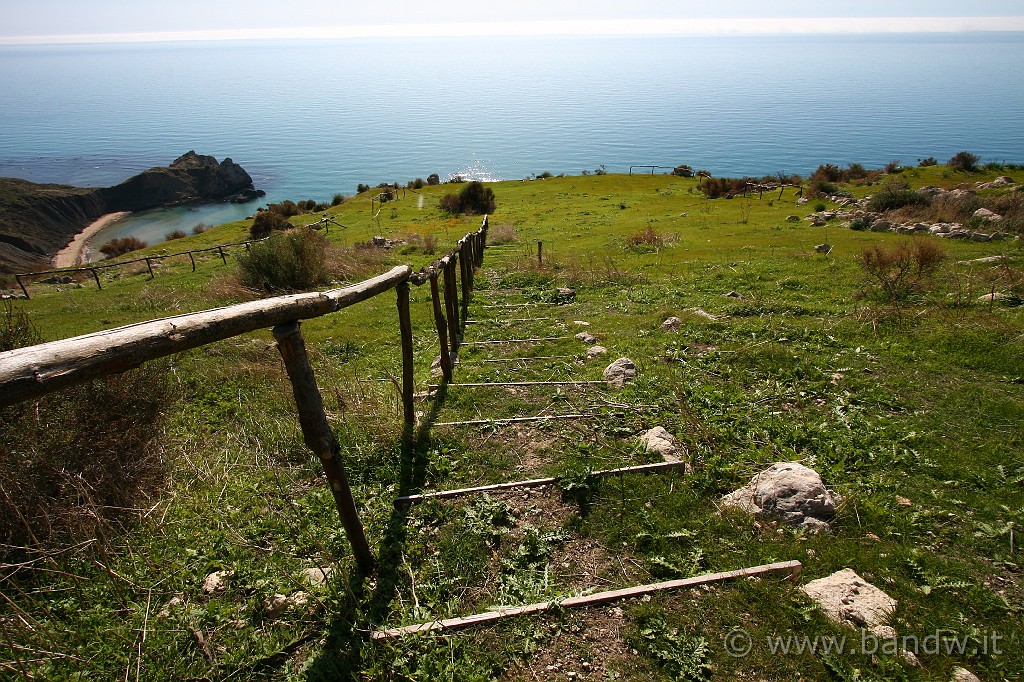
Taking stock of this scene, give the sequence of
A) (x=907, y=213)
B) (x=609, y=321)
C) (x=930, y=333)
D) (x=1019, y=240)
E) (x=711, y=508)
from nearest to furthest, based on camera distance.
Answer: (x=711, y=508) → (x=930, y=333) → (x=609, y=321) → (x=1019, y=240) → (x=907, y=213)

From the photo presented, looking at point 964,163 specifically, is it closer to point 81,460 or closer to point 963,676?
point 963,676

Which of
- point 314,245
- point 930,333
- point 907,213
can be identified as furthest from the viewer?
point 907,213

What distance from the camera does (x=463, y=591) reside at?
382 centimetres

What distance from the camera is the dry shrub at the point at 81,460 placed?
399 cm

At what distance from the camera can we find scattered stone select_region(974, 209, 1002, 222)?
1967cm

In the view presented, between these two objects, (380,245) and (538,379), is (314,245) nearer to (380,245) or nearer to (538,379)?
(380,245)

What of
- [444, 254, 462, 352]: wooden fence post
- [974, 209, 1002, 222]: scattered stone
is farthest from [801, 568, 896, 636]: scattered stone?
[974, 209, 1002, 222]: scattered stone

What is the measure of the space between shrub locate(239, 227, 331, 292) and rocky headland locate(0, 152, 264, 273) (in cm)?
5693

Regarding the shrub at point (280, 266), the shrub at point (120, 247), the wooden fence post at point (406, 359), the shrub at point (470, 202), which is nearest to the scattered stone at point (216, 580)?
the wooden fence post at point (406, 359)

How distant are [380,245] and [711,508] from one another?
24454 mm

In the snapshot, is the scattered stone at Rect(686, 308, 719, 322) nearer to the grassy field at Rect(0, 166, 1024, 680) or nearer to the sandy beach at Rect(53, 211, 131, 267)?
the grassy field at Rect(0, 166, 1024, 680)

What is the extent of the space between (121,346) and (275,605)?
2279 mm

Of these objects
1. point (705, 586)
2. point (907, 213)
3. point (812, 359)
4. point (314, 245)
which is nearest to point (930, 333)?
point (812, 359)

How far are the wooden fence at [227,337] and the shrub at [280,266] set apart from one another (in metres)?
12.5
